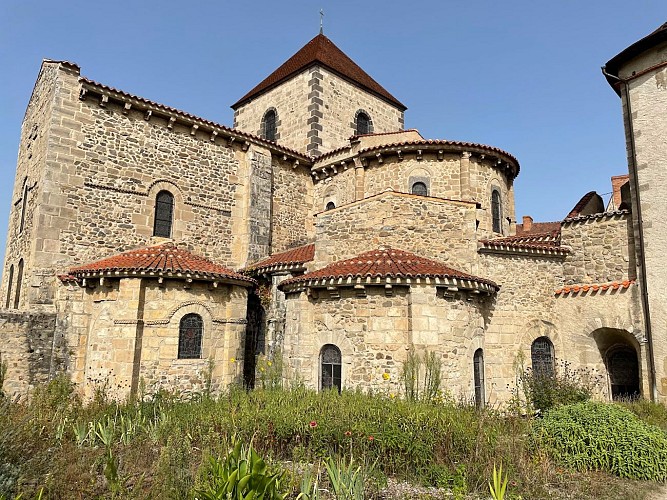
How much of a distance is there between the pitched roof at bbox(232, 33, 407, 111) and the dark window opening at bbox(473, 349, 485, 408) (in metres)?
14.5

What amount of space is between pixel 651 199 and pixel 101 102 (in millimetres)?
15206

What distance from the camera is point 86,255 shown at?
42.7ft

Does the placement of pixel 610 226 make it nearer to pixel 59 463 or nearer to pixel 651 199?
pixel 651 199

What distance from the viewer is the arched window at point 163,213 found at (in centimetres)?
1458

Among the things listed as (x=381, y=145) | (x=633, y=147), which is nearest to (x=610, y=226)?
(x=633, y=147)

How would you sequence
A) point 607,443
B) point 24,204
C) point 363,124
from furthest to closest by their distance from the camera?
point 363,124 < point 24,204 < point 607,443

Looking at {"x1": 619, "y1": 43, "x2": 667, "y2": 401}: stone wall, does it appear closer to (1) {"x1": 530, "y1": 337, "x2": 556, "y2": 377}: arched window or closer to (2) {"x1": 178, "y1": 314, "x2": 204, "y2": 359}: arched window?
(1) {"x1": 530, "y1": 337, "x2": 556, "y2": 377}: arched window

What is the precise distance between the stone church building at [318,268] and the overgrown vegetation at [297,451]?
2.84 meters

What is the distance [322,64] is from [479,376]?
14866 millimetres

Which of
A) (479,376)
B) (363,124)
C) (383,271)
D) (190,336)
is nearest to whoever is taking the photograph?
(383,271)

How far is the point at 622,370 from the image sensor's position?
506 inches

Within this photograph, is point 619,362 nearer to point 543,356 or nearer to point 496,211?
point 543,356

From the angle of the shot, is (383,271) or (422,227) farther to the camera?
(422,227)

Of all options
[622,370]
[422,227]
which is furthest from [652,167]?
[422,227]
